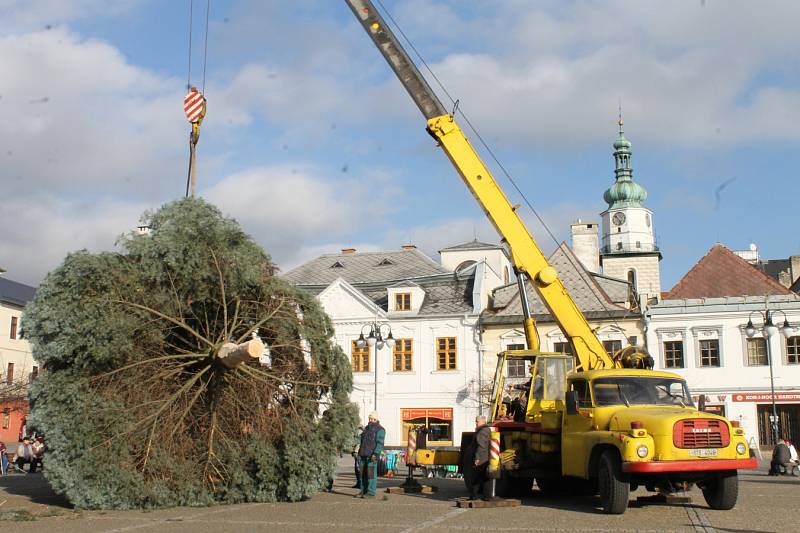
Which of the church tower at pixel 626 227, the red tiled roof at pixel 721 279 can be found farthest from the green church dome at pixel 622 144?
the red tiled roof at pixel 721 279

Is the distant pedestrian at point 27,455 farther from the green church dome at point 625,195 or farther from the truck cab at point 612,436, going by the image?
the green church dome at point 625,195

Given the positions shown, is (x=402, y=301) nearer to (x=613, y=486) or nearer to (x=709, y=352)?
(x=709, y=352)

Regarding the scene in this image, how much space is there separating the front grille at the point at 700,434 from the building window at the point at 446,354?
27221 mm

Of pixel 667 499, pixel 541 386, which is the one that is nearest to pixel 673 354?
pixel 541 386

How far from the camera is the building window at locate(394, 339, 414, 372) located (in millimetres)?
41281

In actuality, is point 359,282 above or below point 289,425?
above

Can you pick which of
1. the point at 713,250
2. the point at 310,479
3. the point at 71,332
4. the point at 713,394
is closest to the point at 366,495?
the point at 310,479

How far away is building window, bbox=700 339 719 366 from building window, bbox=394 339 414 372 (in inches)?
512

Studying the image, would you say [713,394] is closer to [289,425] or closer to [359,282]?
[359,282]

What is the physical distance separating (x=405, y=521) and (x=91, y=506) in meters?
5.48

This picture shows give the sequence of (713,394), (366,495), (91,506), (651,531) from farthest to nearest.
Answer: (713,394) → (366,495) → (91,506) → (651,531)

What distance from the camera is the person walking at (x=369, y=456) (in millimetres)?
16891

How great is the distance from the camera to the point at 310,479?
15719mm

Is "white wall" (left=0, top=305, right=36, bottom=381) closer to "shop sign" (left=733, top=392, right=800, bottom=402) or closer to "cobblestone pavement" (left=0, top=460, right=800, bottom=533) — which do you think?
"cobblestone pavement" (left=0, top=460, right=800, bottom=533)
